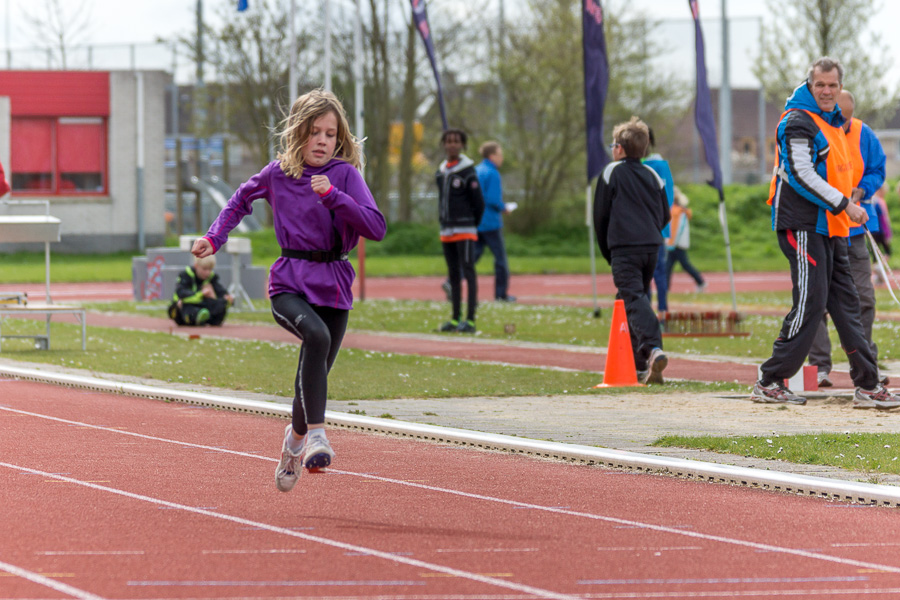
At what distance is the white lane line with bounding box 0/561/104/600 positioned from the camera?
4387mm

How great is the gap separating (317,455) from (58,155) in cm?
3639

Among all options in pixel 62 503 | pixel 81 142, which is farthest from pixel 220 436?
pixel 81 142

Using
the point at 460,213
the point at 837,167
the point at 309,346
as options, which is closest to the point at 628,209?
the point at 837,167

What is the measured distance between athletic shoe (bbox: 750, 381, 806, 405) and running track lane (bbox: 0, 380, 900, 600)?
2.63 metres

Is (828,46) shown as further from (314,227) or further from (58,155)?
(314,227)

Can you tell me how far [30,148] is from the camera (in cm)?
4019

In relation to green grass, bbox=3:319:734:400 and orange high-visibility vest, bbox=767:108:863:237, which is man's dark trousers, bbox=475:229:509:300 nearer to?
green grass, bbox=3:319:734:400

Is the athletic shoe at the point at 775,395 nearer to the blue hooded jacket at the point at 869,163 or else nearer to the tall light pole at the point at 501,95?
the blue hooded jacket at the point at 869,163

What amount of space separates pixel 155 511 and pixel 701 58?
11.5 m

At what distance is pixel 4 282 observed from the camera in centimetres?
2689

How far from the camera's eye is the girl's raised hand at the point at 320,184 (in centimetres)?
577

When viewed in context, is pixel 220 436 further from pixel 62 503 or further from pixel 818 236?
pixel 818 236

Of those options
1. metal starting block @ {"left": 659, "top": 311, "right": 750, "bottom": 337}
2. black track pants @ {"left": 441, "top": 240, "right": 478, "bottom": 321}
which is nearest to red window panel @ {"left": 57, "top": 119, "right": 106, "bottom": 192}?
black track pants @ {"left": 441, "top": 240, "right": 478, "bottom": 321}

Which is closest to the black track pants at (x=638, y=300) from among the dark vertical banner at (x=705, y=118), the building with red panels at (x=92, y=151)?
the dark vertical banner at (x=705, y=118)
